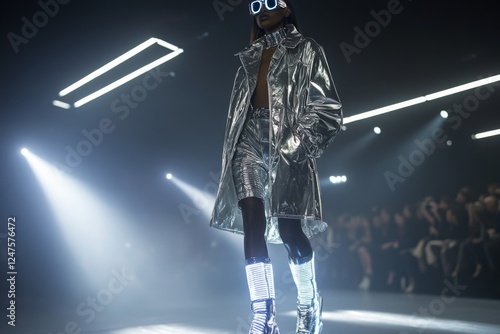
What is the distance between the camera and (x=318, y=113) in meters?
1.99

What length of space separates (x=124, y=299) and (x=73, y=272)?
10.9ft

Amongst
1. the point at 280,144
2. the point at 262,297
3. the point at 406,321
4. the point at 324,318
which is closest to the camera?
the point at 262,297

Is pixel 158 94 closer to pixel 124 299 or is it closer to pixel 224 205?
pixel 124 299

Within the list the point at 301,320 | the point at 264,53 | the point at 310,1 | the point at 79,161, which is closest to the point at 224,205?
the point at 301,320

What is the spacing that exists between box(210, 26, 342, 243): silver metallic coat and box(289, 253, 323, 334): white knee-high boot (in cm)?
20

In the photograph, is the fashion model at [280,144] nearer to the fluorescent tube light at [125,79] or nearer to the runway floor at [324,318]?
the runway floor at [324,318]

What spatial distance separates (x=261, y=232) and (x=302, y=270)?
1.18 feet

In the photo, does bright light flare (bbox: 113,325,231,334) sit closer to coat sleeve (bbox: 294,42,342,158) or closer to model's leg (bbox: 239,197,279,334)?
model's leg (bbox: 239,197,279,334)

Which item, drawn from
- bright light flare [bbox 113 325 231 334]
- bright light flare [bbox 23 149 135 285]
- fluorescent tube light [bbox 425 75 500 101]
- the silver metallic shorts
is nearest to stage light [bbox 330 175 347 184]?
fluorescent tube light [bbox 425 75 500 101]

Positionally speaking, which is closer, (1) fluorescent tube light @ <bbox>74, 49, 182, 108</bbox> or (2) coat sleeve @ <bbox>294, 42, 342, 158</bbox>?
(2) coat sleeve @ <bbox>294, 42, 342, 158</bbox>

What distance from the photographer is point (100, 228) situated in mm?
10078

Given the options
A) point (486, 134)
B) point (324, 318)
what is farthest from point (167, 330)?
point (486, 134)

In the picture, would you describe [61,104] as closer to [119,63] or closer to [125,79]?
[125,79]

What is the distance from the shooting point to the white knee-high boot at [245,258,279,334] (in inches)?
63.9
